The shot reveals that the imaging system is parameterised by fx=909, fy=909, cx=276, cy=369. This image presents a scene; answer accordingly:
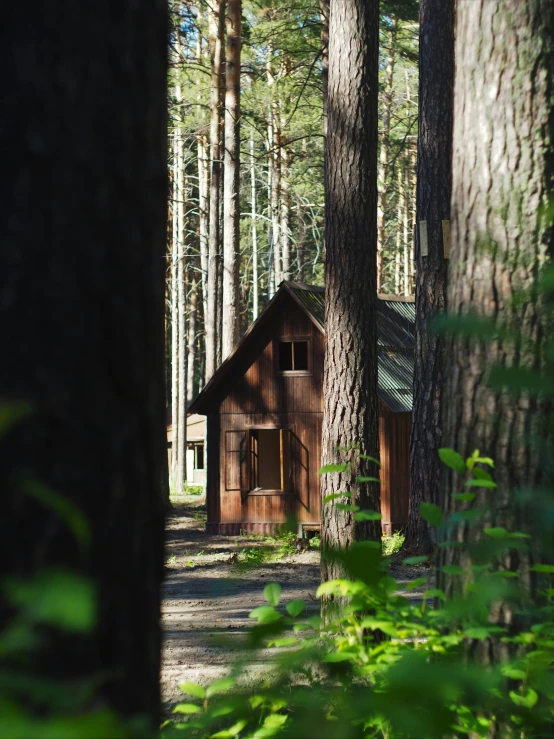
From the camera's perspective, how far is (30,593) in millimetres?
923

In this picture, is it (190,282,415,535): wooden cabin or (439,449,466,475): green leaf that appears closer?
(439,449,466,475): green leaf

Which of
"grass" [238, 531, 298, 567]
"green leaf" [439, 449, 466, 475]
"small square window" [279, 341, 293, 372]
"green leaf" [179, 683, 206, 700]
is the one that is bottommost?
"grass" [238, 531, 298, 567]

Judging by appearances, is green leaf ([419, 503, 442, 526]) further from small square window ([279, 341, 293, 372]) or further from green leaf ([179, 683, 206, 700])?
small square window ([279, 341, 293, 372])

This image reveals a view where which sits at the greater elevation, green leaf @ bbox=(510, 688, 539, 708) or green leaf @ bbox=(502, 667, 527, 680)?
green leaf @ bbox=(502, 667, 527, 680)

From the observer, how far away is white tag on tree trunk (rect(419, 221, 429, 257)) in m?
12.9

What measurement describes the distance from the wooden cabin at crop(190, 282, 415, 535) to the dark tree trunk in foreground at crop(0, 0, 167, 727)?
17.5m

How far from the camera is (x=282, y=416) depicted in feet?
66.0

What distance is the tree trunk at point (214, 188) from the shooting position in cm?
2456

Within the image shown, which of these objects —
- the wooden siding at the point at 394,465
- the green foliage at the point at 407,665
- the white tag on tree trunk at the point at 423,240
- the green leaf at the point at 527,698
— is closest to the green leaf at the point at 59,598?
the green foliage at the point at 407,665

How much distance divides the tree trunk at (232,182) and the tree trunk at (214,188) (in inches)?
48.6

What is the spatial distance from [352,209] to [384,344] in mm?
11839

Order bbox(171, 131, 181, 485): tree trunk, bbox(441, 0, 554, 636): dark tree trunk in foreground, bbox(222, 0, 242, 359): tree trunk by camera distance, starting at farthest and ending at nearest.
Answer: bbox(171, 131, 181, 485): tree trunk
bbox(222, 0, 242, 359): tree trunk
bbox(441, 0, 554, 636): dark tree trunk in foreground

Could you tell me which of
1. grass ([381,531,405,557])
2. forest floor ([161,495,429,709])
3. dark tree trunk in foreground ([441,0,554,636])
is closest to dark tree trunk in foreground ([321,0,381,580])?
forest floor ([161,495,429,709])

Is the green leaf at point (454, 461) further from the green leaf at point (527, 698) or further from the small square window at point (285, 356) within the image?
the small square window at point (285, 356)
